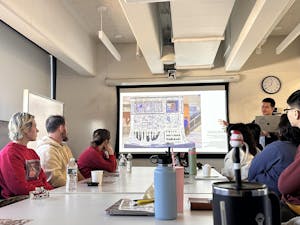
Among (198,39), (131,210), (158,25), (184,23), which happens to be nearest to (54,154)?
A: (131,210)

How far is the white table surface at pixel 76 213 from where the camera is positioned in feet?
3.55

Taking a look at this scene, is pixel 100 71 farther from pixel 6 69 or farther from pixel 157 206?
pixel 157 206

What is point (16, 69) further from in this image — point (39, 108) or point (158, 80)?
point (158, 80)

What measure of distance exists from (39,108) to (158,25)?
2.01m

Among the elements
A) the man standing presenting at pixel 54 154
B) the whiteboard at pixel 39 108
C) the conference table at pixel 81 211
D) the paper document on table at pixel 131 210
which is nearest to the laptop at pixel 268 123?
the man standing presenting at pixel 54 154

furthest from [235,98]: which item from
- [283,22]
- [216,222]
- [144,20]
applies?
[216,222]

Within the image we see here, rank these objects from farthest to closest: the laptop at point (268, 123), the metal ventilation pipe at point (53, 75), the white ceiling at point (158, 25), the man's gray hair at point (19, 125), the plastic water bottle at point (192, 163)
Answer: the metal ventilation pipe at point (53, 75), the laptop at point (268, 123), the white ceiling at point (158, 25), the plastic water bottle at point (192, 163), the man's gray hair at point (19, 125)

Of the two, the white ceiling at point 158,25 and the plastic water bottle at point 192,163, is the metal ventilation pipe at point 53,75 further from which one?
the plastic water bottle at point 192,163

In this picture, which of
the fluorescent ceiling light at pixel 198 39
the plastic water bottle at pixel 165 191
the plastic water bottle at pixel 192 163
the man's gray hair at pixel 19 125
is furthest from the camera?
the fluorescent ceiling light at pixel 198 39

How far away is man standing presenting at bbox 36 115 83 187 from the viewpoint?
8.45ft

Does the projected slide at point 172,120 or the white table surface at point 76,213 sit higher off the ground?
the projected slide at point 172,120

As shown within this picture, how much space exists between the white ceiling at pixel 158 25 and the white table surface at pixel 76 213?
2.03 m

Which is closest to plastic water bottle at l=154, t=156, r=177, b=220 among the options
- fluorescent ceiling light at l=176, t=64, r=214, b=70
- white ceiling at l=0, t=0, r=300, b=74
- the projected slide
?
white ceiling at l=0, t=0, r=300, b=74

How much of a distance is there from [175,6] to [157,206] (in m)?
2.52
